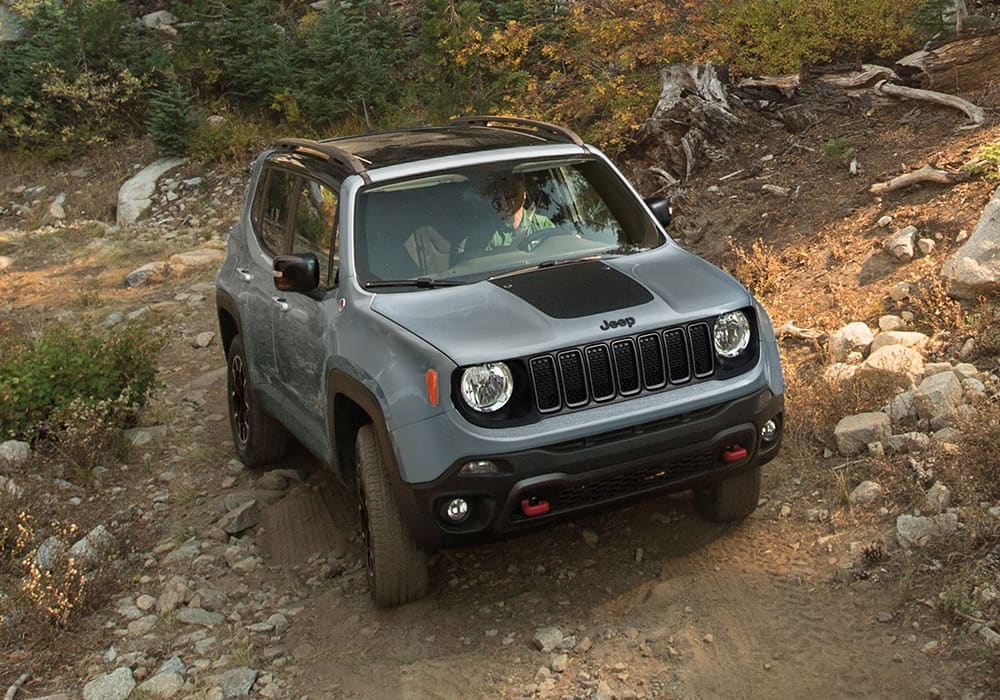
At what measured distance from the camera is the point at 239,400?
7125 millimetres

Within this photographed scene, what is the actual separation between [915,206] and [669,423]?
4382 millimetres

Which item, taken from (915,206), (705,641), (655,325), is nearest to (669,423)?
(655,325)

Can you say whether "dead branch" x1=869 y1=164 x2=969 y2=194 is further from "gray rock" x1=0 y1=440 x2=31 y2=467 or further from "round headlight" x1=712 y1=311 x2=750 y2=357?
"gray rock" x1=0 y1=440 x2=31 y2=467

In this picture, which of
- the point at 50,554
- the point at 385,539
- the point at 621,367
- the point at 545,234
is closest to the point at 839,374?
the point at 545,234

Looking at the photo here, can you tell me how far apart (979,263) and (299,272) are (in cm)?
411

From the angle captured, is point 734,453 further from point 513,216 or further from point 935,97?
point 935,97

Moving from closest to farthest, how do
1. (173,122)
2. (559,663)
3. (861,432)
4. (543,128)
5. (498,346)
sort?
(498,346) → (559,663) → (861,432) → (543,128) → (173,122)

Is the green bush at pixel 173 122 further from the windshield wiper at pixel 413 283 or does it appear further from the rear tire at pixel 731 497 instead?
the rear tire at pixel 731 497

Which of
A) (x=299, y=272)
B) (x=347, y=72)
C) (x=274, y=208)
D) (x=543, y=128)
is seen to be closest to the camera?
(x=299, y=272)

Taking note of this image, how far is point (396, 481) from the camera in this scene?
450 centimetres

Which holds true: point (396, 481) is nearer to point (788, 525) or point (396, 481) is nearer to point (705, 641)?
point (705, 641)

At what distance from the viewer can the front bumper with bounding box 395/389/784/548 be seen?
171 inches

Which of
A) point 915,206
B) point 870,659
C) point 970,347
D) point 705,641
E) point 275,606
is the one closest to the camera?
point 870,659

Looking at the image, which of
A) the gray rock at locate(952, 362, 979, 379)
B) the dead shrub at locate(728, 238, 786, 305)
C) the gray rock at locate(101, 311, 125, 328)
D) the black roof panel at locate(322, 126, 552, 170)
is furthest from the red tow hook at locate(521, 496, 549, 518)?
the gray rock at locate(101, 311, 125, 328)
